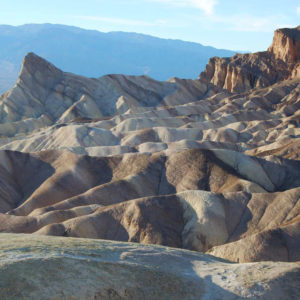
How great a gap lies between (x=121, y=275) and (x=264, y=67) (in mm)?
103100

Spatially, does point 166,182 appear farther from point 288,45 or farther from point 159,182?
point 288,45

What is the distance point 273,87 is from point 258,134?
32.4m

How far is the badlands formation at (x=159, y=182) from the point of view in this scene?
15180mm

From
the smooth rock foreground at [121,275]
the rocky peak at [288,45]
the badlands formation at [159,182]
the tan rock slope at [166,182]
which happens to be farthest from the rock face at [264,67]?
the smooth rock foreground at [121,275]

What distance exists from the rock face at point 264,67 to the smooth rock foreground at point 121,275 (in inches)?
3760

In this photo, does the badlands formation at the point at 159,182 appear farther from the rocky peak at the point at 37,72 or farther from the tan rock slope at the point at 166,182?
the rocky peak at the point at 37,72

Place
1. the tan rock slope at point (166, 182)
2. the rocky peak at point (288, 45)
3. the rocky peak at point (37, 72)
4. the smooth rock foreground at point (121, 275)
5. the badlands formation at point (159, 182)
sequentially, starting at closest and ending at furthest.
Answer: the smooth rock foreground at point (121, 275) < the badlands formation at point (159, 182) < the tan rock slope at point (166, 182) < the rocky peak at point (37, 72) < the rocky peak at point (288, 45)

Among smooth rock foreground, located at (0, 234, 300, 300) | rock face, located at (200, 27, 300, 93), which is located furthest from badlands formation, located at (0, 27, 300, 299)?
rock face, located at (200, 27, 300, 93)

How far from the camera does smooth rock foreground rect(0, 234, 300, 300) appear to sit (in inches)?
517

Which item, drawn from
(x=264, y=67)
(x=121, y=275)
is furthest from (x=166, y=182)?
(x=264, y=67)

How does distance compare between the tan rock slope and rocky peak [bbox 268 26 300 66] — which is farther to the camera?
rocky peak [bbox 268 26 300 66]

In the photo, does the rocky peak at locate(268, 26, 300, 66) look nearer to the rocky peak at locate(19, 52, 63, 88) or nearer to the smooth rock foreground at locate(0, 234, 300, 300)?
the rocky peak at locate(19, 52, 63, 88)

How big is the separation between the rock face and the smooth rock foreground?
95.5 m

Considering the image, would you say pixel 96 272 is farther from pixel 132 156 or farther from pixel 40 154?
pixel 40 154
